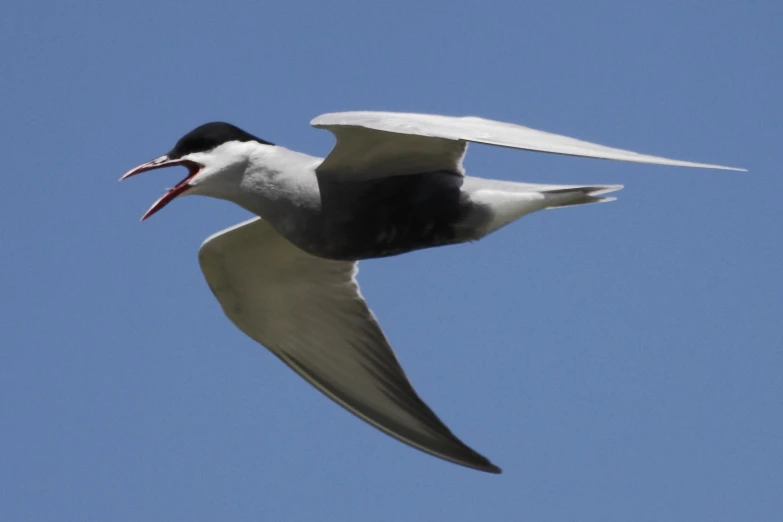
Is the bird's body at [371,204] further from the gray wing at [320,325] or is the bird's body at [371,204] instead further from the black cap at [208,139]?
the gray wing at [320,325]

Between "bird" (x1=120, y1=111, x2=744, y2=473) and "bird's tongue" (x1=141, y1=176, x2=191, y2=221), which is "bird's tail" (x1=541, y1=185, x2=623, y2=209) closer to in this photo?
"bird" (x1=120, y1=111, x2=744, y2=473)

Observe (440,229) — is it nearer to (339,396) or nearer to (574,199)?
(574,199)

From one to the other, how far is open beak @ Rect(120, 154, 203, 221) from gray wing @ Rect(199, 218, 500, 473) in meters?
0.98

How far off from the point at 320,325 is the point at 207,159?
1831 mm

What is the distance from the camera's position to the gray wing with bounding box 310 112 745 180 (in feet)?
22.0

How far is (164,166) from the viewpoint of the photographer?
27.3 ft

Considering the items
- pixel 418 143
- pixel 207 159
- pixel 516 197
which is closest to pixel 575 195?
pixel 516 197

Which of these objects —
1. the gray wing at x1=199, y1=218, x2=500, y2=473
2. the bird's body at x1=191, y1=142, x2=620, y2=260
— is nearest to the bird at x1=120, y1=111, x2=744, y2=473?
the bird's body at x1=191, y1=142, x2=620, y2=260

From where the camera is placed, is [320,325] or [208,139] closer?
[208,139]

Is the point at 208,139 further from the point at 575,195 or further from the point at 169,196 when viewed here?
the point at 575,195

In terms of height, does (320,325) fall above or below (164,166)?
below

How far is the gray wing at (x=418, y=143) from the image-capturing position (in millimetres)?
6691

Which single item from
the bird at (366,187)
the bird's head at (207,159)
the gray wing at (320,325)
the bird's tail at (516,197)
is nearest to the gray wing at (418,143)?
the bird at (366,187)

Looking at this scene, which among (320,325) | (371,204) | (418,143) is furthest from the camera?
(320,325)
